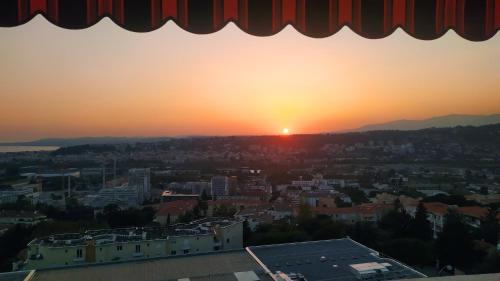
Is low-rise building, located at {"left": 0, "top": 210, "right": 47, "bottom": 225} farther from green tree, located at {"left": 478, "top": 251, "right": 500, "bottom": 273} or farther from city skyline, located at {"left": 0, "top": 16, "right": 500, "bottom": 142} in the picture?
green tree, located at {"left": 478, "top": 251, "right": 500, "bottom": 273}

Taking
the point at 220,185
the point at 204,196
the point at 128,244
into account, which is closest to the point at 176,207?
the point at 204,196

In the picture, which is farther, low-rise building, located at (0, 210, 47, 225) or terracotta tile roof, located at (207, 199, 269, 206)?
terracotta tile roof, located at (207, 199, 269, 206)

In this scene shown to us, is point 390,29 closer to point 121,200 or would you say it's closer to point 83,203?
point 83,203

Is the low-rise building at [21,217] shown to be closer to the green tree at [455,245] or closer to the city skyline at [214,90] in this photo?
the city skyline at [214,90]

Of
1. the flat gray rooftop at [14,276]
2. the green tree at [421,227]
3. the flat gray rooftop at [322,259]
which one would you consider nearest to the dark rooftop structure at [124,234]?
the flat gray rooftop at [14,276]

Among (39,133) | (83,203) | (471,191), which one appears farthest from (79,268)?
(471,191)

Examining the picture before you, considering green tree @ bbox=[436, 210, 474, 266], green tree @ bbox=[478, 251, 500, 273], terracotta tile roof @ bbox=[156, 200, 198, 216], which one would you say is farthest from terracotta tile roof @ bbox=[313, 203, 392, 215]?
terracotta tile roof @ bbox=[156, 200, 198, 216]
